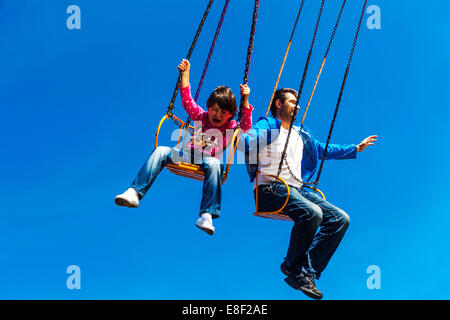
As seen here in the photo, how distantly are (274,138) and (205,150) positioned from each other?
0.76 meters

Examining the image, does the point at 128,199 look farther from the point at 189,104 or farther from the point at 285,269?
the point at 285,269

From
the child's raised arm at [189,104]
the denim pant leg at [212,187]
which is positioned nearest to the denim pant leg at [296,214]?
the denim pant leg at [212,187]

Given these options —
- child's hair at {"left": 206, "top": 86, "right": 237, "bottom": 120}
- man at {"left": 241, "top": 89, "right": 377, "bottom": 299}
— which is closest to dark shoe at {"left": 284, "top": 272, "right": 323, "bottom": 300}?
man at {"left": 241, "top": 89, "right": 377, "bottom": 299}

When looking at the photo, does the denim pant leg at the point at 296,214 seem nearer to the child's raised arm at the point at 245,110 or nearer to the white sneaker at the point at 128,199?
the child's raised arm at the point at 245,110

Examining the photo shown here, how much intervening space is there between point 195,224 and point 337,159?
2.38m

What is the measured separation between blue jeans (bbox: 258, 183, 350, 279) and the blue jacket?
0.35 meters

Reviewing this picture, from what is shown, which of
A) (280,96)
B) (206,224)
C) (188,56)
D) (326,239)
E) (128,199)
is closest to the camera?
(128,199)

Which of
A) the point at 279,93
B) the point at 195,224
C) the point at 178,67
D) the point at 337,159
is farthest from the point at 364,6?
the point at 195,224

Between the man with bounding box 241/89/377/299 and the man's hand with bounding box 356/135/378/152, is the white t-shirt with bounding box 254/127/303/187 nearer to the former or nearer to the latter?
the man with bounding box 241/89/377/299

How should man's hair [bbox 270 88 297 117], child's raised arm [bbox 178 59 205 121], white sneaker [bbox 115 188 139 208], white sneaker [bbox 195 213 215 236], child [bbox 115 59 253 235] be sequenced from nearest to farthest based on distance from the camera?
1. white sneaker [bbox 115 188 139 208]
2. white sneaker [bbox 195 213 215 236]
3. child [bbox 115 59 253 235]
4. child's raised arm [bbox 178 59 205 121]
5. man's hair [bbox 270 88 297 117]

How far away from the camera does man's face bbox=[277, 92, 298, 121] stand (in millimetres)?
5824

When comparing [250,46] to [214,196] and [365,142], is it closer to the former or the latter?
[214,196]

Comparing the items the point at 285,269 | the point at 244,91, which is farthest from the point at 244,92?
the point at 285,269

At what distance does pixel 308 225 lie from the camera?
507cm
